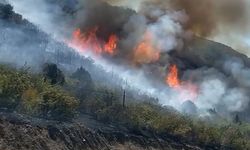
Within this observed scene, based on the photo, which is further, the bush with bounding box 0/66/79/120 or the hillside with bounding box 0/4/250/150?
the bush with bounding box 0/66/79/120

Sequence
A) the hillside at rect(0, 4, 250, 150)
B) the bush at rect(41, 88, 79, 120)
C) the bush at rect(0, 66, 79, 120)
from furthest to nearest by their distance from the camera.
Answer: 1. the bush at rect(41, 88, 79, 120)
2. the bush at rect(0, 66, 79, 120)
3. the hillside at rect(0, 4, 250, 150)

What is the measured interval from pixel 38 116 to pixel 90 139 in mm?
9697

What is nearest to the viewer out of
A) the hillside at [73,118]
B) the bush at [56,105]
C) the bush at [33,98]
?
the hillside at [73,118]

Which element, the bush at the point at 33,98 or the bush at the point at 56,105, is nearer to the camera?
the bush at the point at 33,98

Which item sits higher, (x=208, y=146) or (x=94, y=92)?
(x=94, y=92)

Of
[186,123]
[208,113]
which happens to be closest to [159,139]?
[186,123]

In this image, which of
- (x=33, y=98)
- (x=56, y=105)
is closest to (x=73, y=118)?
(x=56, y=105)

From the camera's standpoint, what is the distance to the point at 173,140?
355ft

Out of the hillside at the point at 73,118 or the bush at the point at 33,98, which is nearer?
the hillside at the point at 73,118

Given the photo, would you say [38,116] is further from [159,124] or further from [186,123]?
[186,123]

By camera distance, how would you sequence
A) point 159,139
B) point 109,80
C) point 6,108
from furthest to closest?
point 109,80, point 159,139, point 6,108

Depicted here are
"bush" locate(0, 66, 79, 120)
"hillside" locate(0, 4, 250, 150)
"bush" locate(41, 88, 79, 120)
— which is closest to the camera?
"hillside" locate(0, 4, 250, 150)

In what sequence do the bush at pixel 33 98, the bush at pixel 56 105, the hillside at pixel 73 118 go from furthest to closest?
the bush at pixel 56 105
the bush at pixel 33 98
the hillside at pixel 73 118

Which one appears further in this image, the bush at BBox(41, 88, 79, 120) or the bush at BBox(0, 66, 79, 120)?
the bush at BBox(41, 88, 79, 120)
